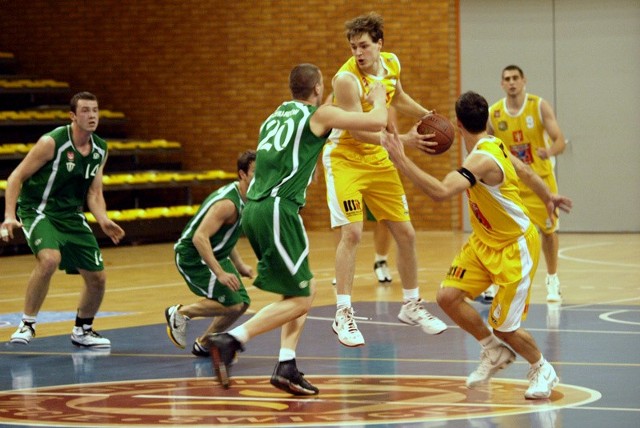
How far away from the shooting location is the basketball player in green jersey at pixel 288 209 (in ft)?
21.0

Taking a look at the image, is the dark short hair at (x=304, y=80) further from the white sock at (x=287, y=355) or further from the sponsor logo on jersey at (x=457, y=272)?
the white sock at (x=287, y=355)

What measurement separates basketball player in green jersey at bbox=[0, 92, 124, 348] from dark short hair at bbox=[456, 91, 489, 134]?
2.92 m

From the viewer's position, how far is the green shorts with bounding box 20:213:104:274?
27.5 feet

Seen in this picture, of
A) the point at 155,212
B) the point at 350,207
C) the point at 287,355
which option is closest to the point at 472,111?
the point at 287,355

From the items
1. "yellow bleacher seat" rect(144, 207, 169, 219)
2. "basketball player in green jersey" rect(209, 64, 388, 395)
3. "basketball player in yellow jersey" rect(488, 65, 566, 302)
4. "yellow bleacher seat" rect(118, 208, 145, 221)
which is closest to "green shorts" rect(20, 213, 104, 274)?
"basketball player in green jersey" rect(209, 64, 388, 395)

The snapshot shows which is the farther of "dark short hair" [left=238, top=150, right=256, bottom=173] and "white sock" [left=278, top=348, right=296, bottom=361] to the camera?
"dark short hair" [left=238, top=150, right=256, bottom=173]

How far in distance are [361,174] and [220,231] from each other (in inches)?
42.2

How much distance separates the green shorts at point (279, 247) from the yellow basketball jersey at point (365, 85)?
1.83 meters

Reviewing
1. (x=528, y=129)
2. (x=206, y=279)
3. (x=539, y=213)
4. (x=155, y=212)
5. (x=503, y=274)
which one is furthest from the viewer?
(x=155, y=212)

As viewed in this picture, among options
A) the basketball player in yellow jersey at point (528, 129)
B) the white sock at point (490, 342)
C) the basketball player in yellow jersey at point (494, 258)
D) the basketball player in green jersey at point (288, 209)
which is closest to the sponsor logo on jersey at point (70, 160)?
the basketball player in green jersey at point (288, 209)

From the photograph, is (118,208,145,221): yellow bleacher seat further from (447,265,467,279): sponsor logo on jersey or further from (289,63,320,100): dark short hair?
(447,265,467,279): sponsor logo on jersey

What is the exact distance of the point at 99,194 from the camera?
865 cm

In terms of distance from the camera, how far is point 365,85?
8.16 metres

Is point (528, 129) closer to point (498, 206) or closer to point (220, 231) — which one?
point (220, 231)
